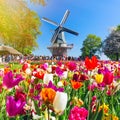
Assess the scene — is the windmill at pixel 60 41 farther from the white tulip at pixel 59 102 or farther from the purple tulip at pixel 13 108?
→ the white tulip at pixel 59 102

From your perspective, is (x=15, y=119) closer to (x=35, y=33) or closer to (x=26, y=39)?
(x=26, y=39)

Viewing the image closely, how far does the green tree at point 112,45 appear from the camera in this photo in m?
79.7

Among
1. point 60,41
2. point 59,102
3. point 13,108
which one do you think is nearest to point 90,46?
point 60,41

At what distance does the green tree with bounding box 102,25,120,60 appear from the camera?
79.7 metres

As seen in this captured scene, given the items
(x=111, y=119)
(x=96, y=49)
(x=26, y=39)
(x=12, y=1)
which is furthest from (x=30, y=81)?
(x=96, y=49)

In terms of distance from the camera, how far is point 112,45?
8000 cm

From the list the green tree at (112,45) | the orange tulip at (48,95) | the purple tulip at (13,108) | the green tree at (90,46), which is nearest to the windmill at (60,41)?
the green tree at (112,45)

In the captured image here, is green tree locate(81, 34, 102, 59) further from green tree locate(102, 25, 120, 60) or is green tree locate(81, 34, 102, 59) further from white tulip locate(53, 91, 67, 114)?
white tulip locate(53, 91, 67, 114)

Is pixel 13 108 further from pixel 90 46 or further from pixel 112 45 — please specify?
pixel 90 46

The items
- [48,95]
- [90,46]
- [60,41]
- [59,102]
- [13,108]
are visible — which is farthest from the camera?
[90,46]

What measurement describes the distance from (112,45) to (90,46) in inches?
950

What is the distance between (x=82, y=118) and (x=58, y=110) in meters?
0.25

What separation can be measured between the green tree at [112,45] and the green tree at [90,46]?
20.2 meters

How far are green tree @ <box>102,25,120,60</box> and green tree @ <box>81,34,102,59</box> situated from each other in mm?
20202
